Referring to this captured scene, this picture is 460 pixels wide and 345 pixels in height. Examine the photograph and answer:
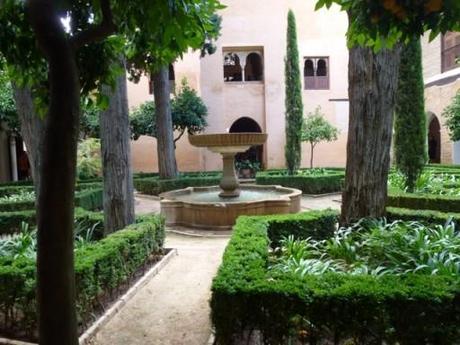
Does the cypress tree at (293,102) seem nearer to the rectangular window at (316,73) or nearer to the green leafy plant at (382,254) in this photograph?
the rectangular window at (316,73)

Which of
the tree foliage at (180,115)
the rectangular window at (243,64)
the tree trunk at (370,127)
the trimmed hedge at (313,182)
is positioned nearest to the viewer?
the tree trunk at (370,127)

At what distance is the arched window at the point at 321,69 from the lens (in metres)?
20.0

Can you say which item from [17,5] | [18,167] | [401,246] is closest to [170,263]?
[401,246]

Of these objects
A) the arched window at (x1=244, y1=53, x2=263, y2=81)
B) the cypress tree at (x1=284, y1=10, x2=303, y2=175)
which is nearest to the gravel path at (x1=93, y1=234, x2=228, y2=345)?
the cypress tree at (x1=284, y1=10, x2=303, y2=175)

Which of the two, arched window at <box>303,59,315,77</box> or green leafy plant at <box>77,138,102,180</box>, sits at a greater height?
arched window at <box>303,59,315,77</box>

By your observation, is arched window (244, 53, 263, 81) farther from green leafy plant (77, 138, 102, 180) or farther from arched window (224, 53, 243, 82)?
green leafy plant (77, 138, 102, 180)

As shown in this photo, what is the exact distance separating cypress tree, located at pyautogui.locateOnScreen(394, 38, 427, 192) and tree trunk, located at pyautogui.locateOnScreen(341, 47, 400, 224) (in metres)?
4.38

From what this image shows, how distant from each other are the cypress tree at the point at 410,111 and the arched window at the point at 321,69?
36.9 ft

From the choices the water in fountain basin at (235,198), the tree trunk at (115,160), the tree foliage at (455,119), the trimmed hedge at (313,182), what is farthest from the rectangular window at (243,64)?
the tree trunk at (115,160)

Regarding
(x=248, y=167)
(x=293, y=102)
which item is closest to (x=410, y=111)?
(x=293, y=102)

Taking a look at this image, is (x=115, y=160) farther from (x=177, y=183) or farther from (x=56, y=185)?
(x=177, y=183)

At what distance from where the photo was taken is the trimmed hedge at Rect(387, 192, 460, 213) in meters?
6.47

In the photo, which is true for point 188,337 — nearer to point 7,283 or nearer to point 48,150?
point 7,283

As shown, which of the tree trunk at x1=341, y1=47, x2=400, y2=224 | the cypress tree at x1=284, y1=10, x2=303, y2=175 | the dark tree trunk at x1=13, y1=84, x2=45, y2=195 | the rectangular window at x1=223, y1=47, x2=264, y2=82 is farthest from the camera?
the rectangular window at x1=223, y1=47, x2=264, y2=82
